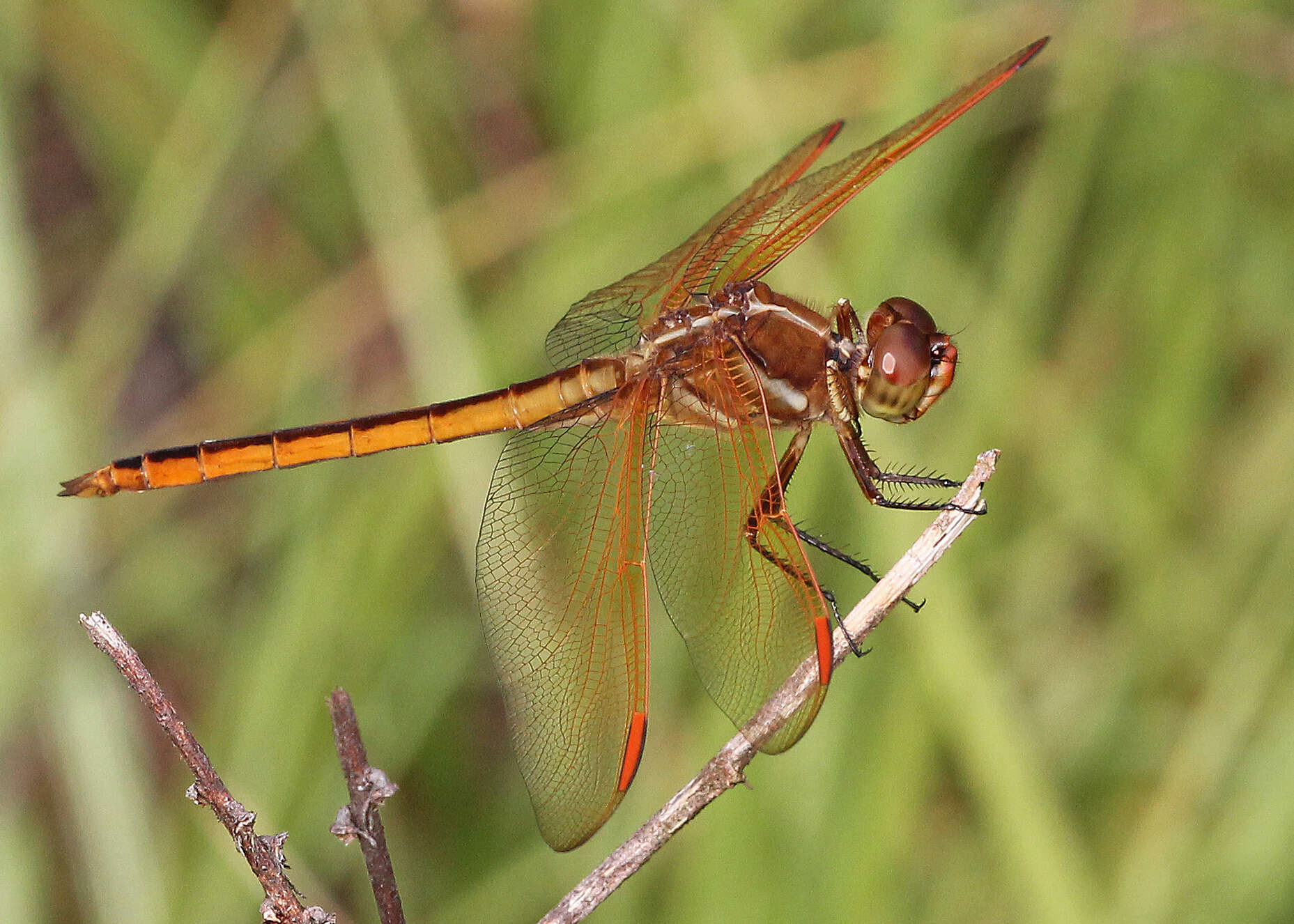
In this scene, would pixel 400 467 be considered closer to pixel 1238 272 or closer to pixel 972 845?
pixel 972 845

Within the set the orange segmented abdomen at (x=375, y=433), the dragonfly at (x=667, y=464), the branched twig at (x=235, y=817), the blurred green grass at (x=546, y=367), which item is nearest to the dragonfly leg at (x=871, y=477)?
the dragonfly at (x=667, y=464)

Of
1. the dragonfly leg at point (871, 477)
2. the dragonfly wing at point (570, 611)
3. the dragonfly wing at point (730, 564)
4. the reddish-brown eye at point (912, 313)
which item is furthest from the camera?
the reddish-brown eye at point (912, 313)

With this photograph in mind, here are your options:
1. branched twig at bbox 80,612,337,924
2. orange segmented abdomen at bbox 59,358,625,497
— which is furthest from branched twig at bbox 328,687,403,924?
orange segmented abdomen at bbox 59,358,625,497

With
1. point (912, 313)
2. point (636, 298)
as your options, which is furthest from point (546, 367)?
point (912, 313)

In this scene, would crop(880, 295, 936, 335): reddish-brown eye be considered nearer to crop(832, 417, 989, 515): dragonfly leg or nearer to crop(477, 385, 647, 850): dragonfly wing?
crop(832, 417, 989, 515): dragonfly leg

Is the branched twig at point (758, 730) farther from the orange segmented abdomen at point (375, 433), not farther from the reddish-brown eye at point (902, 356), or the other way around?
the orange segmented abdomen at point (375, 433)

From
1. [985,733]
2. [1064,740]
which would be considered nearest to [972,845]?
[1064,740]
